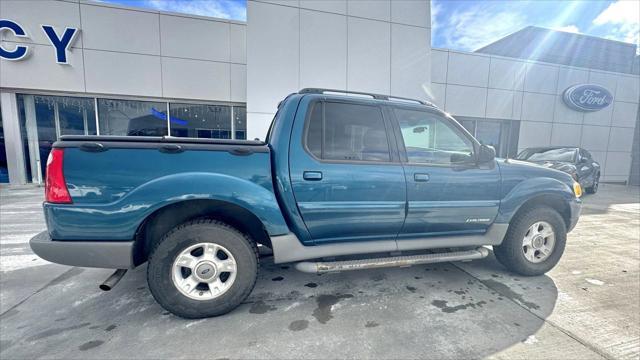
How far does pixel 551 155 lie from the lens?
30.6ft

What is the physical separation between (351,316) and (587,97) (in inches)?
674

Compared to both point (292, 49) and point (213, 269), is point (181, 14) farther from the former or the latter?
point (213, 269)

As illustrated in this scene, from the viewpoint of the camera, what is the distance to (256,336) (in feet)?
6.97

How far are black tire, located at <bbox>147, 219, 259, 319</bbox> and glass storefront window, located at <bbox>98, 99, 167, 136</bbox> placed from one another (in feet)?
30.2

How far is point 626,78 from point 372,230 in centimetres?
1960

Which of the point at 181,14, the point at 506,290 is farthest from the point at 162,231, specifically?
the point at 181,14

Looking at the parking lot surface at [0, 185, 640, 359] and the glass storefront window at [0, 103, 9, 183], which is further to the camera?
the glass storefront window at [0, 103, 9, 183]

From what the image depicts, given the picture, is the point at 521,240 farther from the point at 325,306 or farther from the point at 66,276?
the point at 66,276

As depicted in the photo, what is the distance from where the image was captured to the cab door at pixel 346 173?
2.47 meters

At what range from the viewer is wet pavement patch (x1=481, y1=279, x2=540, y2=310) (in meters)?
2.63

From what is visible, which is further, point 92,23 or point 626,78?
point 626,78

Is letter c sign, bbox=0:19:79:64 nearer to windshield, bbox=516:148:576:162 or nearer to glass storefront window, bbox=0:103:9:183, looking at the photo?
glass storefront window, bbox=0:103:9:183

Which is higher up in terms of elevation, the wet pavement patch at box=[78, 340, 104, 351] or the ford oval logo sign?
the ford oval logo sign

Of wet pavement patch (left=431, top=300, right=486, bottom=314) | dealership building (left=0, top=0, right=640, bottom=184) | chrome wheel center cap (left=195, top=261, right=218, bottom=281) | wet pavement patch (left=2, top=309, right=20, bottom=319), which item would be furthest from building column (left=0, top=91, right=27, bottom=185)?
wet pavement patch (left=431, top=300, right=486, bottom=314)
